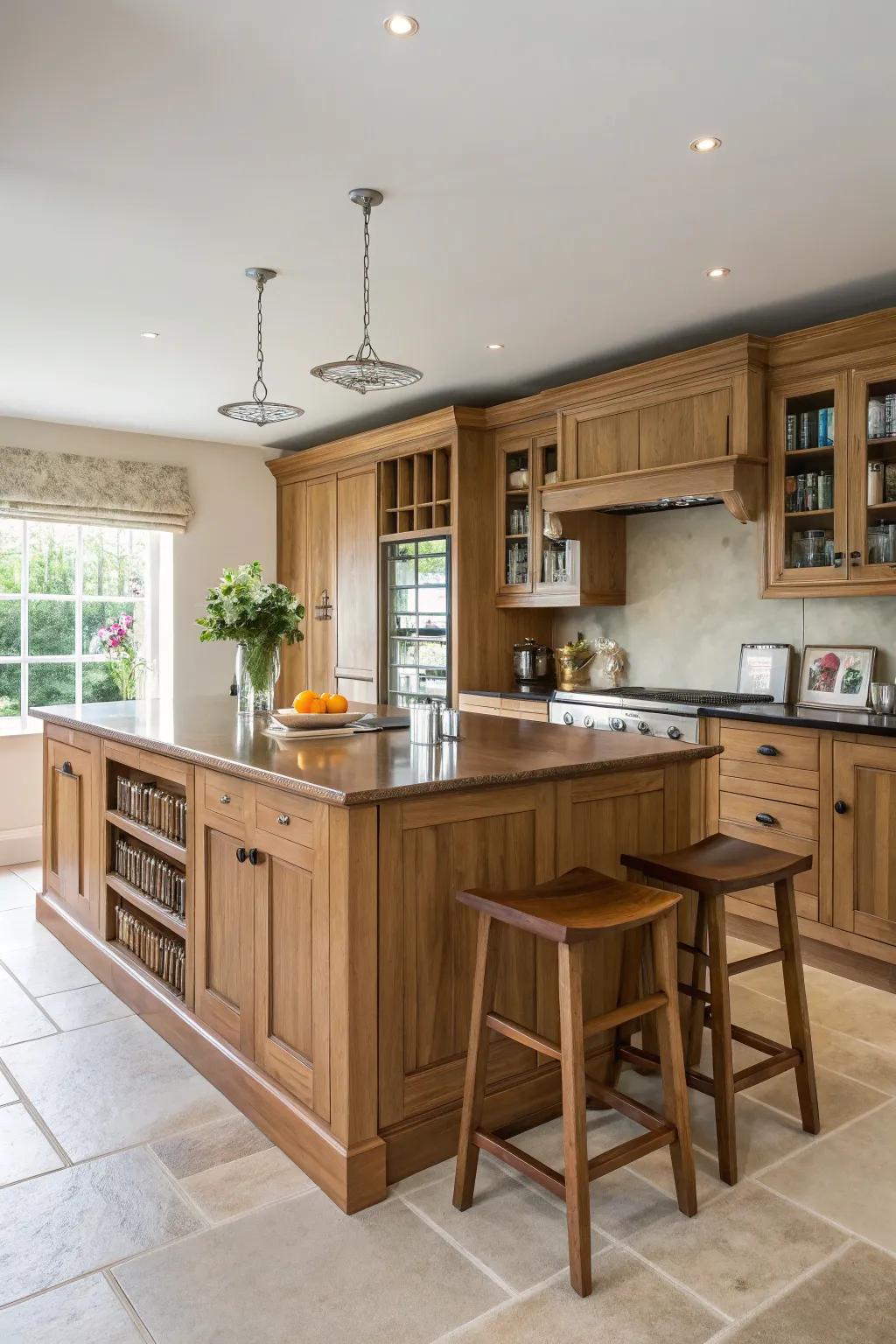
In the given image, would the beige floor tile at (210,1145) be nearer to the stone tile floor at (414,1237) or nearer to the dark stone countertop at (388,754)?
the stone tile floor at (414,1237)

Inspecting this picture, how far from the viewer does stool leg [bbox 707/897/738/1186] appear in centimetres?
213

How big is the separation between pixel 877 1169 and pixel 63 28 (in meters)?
3.12

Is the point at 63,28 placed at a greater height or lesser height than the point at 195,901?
greater

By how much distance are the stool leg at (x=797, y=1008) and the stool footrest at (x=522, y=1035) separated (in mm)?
725

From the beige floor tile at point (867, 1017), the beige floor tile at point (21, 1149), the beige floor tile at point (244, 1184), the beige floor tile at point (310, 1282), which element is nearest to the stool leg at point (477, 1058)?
the beige floor tile at point (310, 1282)

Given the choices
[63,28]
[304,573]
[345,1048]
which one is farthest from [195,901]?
[304,573]

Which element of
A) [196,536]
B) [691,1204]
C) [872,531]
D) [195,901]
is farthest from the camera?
[196,536]

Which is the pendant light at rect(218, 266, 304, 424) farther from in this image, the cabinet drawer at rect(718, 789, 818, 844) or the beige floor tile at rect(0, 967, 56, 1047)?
the cabinet drawer at rect(718, 789, 818, 844)

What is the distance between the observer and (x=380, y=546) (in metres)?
5.82

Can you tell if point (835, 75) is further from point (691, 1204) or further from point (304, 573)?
point (304, 573)

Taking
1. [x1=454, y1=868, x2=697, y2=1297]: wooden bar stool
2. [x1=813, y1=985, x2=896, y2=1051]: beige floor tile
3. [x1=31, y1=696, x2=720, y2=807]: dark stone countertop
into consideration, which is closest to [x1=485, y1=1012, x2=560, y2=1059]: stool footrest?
[x1=454, y1=868, x2=697, y2=1297]: wooden bar stool

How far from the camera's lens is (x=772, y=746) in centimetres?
370

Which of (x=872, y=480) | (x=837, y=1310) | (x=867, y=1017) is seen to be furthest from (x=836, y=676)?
(x=837, y=1310)

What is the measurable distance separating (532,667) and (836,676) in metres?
1.75
